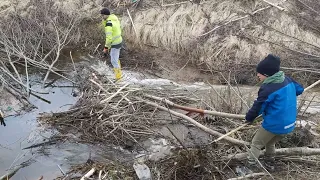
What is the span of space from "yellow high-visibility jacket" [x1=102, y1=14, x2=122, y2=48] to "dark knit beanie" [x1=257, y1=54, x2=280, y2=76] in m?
4.68

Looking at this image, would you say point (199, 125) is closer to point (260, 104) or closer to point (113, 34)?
point (260, 104)

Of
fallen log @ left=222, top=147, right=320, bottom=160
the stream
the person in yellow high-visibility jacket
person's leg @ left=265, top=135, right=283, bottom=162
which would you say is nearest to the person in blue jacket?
person's leg @ left=265, top=135, right=283, bottom=162

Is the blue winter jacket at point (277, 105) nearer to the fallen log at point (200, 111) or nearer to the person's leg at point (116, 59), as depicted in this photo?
the fallen log at point (200, 111)

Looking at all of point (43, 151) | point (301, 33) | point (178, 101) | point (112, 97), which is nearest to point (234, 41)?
point (301, 33)

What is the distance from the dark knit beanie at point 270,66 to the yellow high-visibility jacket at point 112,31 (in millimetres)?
4677

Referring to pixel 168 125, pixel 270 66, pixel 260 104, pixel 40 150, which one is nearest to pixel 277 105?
pixel 260 104

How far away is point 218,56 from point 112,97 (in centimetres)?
373

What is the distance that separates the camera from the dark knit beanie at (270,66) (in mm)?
4199

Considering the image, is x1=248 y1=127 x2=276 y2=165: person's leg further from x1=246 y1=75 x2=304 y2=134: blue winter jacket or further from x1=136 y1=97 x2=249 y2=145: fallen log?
x1=136 y1=97 x2=249 y2=145: fallen log

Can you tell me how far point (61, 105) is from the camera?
779 cm

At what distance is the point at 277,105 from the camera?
436 centimetres

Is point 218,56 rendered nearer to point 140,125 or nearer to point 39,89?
point 140,125

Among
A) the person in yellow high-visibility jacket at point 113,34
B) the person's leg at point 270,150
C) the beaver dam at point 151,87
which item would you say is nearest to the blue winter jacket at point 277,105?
the person's leg at point 270,150

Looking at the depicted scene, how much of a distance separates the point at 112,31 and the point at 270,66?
4889 millimetres
